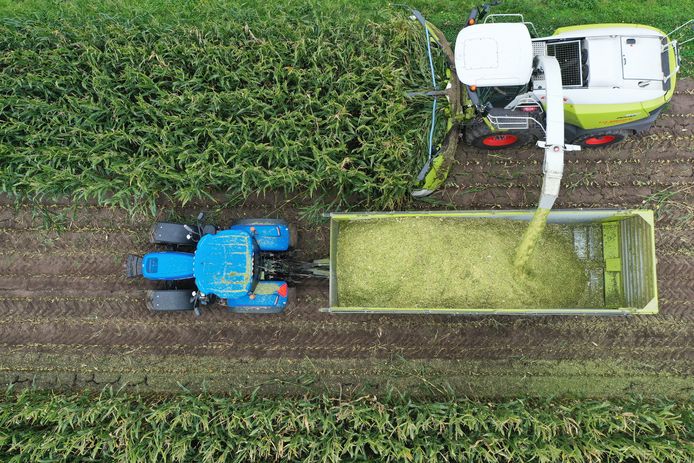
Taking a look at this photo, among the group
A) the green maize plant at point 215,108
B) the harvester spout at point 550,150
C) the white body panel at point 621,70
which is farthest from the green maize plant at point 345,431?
the white body panel at point 621,70

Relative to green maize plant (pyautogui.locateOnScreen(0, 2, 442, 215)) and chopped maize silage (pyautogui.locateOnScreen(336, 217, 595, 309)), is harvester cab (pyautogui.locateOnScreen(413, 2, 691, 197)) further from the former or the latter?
chopped maize silage (pyautogui.locateOnScreen(336, 217, 595, 309))

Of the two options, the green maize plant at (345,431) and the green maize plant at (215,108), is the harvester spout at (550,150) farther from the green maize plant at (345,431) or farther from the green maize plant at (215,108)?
the green maize plant at (345,431)

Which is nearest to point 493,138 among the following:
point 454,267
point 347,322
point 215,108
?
point 454,267

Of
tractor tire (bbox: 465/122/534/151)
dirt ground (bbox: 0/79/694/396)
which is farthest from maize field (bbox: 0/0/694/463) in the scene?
tractor tire (bbox: 465/122/534/151)

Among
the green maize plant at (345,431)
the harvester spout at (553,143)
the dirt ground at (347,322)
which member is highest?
the harvester spout at (553,143)

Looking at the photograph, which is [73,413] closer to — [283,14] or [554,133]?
[283,14]

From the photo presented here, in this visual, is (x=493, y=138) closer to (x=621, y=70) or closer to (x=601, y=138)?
(x=601, y=138)
